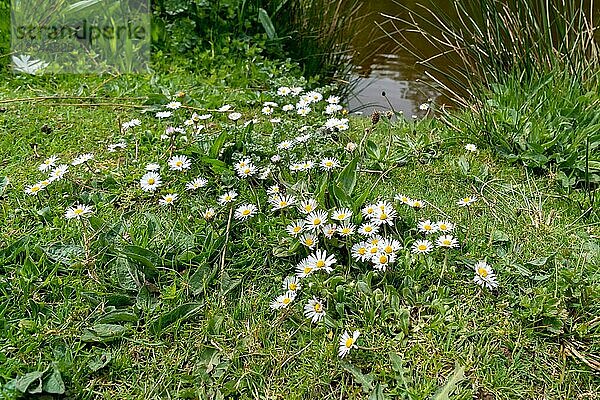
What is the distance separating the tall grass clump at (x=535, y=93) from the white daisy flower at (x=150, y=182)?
1413 mm

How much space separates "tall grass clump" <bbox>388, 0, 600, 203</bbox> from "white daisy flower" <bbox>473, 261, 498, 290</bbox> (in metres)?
0.72

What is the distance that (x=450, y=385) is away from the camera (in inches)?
60.3

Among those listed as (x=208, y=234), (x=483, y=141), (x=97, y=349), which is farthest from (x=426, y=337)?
(x=483, y=141)

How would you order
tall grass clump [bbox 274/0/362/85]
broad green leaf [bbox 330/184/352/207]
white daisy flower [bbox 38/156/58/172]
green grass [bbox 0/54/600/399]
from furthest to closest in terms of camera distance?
tall grass clump [bbox 274/0/362/85], white daisy flower [bbox 38/156/58/172], broad green leaf [bbox 330/184/352/207], green grass [bbox 0/54/600/399]

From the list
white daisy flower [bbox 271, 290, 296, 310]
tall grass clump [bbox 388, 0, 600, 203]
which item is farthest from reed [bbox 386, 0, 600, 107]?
white daisy flower [bbox 271, 290, 296, 310]

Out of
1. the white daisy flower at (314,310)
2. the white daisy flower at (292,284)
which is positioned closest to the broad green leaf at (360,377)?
the white daisy flower at (314,310)

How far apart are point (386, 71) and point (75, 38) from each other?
79.0 inches

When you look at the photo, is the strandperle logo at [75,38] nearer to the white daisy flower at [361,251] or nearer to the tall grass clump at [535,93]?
the tall grass clump at [535,93]

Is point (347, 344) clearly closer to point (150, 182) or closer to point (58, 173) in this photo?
point (150, 182)

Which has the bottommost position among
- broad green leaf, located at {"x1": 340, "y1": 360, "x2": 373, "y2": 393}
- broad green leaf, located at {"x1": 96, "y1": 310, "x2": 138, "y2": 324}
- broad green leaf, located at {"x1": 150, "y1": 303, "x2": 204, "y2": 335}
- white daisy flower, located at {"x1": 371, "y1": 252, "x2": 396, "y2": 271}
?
broad green leaf, located at {"x1": 340, "y1": 360, "x2": 373, "y2": 393}

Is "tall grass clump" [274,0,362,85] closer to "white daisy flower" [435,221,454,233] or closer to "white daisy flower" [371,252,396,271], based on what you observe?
"white daisy flower" [435,221,454,233]

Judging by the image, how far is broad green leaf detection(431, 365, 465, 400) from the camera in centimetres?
151

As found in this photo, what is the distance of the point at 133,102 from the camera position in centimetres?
305

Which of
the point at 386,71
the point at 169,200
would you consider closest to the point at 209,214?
the point at 169,200
